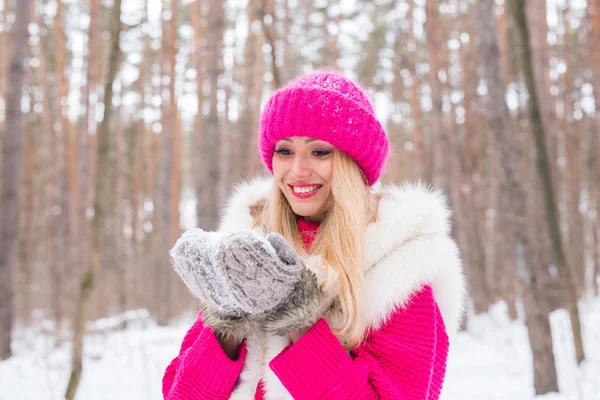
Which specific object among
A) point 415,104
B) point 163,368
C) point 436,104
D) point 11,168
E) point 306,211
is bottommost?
point 163,368

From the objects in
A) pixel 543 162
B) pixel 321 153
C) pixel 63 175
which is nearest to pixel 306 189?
pixel 321 153

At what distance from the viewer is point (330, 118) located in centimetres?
183

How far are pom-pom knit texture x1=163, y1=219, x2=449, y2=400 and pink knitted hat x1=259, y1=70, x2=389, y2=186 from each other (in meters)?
0.51

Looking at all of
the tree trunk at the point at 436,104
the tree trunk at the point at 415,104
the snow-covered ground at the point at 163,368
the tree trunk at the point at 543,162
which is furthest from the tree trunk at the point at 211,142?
the tree trunk at the point at 543,162

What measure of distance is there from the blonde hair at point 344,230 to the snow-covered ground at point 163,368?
3586 millimetres

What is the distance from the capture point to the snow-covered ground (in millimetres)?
5301

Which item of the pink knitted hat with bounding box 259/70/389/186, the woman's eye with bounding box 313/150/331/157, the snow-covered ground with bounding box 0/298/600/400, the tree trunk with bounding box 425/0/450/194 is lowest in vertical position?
the snow-covered ground with bounding box 0/298/600/400

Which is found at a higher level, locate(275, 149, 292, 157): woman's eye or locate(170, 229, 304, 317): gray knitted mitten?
locate(275, 149, 292, 157): woman's eye

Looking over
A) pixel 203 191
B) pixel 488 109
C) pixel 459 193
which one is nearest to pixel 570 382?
pixel 488 109

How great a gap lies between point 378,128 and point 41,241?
23.1 meters

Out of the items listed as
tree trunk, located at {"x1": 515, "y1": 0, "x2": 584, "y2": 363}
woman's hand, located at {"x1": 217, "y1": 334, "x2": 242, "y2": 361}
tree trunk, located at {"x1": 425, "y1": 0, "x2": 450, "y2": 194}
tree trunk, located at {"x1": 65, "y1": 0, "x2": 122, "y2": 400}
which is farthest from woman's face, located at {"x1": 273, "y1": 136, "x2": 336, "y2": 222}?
tree trunk, located at {"x1": 425, "y1": 0, "x2": 450, "y2": 194}

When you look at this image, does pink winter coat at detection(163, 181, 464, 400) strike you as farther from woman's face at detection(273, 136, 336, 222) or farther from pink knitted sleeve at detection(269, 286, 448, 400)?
woman's face at detection(273, 136, 336, 222)

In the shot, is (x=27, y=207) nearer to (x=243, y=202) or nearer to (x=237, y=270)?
(x=243, y=202)

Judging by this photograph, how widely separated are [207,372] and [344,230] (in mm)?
603
